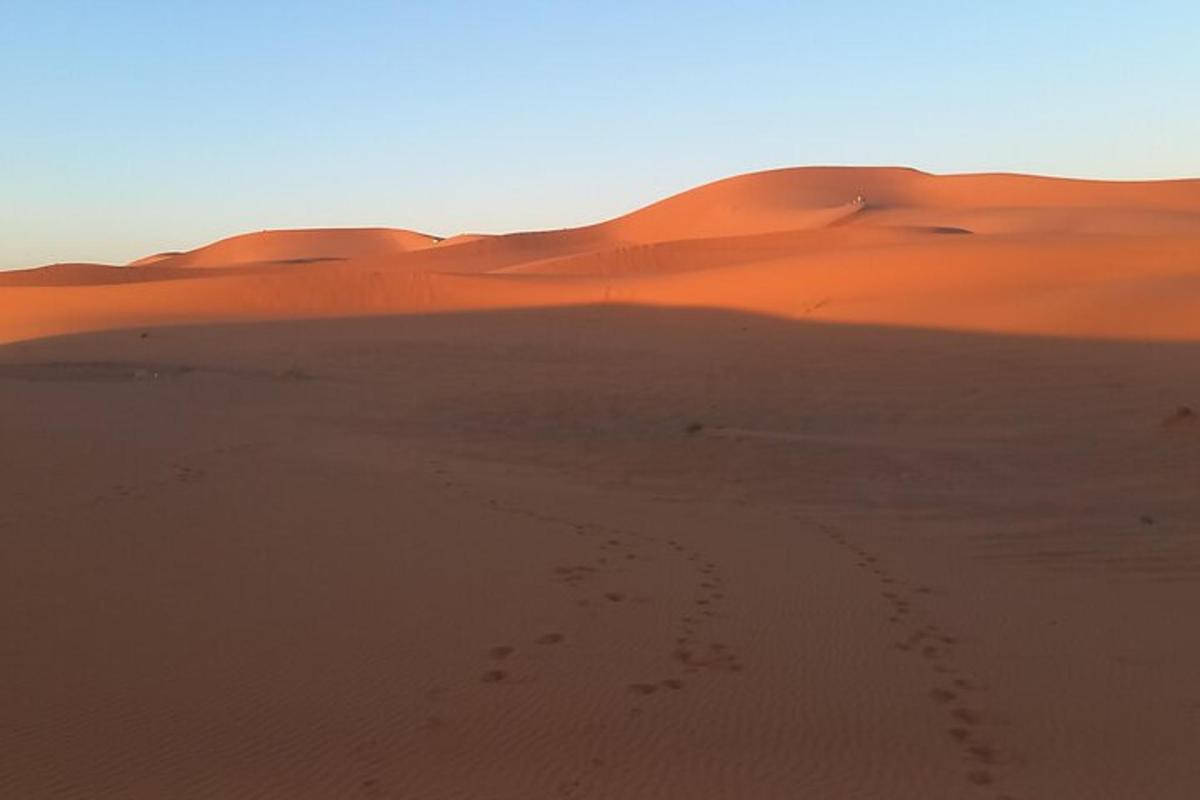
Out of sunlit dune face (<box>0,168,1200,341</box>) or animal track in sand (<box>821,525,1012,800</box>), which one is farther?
sunlit dune face (<box>0,168,1200,341</box>)

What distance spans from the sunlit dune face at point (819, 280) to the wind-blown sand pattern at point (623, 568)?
1670 millimetres

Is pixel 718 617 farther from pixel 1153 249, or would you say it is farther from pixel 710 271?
pixel 710 271

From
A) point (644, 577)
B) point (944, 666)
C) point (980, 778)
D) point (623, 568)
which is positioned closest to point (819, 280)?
point (623, 568)

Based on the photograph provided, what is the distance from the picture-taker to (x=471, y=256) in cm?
7431

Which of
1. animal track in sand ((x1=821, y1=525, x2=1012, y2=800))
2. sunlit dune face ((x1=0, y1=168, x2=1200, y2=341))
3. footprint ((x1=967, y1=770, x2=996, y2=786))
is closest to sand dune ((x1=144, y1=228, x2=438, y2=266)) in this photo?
sunlit dune face ((x1=0, y1=168, x2=1200, y2=341))

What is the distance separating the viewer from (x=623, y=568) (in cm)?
829

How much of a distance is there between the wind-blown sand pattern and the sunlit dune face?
1670 millimetres

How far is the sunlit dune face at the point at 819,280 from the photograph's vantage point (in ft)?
83.9

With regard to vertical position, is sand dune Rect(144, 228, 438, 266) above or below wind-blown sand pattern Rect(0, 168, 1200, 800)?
above

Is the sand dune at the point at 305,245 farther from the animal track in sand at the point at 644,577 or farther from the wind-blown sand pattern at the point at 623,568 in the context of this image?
the animal track in sand at the point at 644,577

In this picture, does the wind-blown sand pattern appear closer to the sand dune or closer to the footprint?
the footprint

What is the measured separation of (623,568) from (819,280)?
987 inches

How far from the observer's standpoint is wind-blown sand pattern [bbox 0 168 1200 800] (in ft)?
16.7

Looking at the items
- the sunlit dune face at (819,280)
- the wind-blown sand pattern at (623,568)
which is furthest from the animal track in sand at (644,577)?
the sunlit dune face at (819,280)
